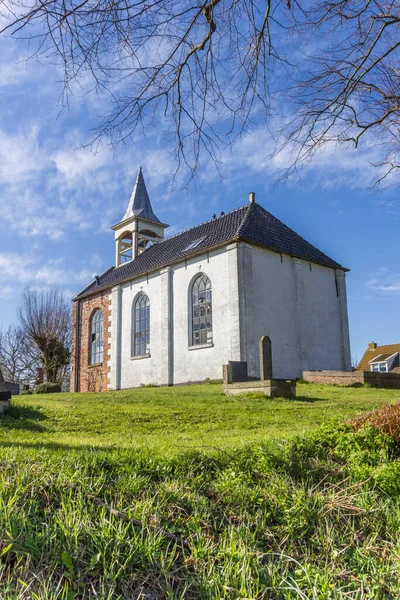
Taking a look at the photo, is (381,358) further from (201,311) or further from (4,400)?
(4,400)

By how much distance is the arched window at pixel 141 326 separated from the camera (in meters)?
24.5

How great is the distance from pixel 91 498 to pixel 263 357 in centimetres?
1071

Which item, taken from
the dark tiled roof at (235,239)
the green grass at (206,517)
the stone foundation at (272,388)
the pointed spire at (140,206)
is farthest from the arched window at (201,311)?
the green grass at (206,517)

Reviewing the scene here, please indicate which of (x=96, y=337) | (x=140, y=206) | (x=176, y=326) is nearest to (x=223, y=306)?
(x=176, y=326)

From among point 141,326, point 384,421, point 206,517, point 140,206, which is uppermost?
point 140,206

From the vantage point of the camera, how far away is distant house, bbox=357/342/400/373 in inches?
1387

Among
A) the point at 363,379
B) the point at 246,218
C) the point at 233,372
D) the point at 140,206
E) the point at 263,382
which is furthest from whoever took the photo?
the point at 140,206

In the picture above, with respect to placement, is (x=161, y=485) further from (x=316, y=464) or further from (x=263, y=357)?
(x=263, y=357)

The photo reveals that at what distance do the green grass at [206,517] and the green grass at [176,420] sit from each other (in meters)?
0.13

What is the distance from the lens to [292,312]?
21281mm

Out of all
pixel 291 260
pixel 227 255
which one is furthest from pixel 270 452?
pixel 291 260

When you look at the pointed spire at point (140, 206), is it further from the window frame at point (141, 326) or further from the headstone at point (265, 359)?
the headstone at point (265, 359)

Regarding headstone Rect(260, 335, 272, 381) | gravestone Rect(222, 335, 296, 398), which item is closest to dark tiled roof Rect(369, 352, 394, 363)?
gravestone Rect(222, 335, 296, 398)

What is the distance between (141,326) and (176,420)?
1658cm
